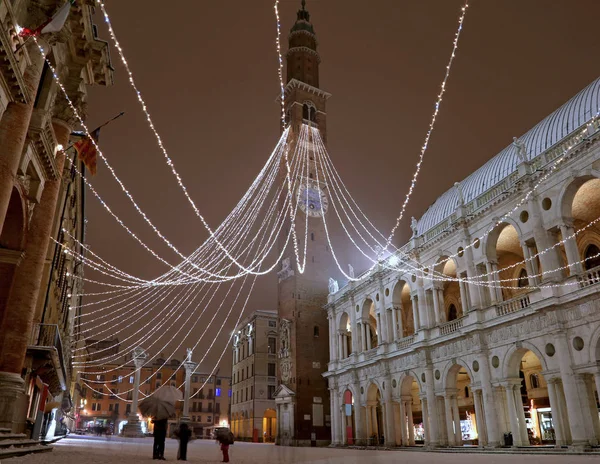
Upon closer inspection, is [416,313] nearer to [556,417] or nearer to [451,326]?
[451,326]

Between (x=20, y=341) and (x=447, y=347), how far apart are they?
22.0 meters

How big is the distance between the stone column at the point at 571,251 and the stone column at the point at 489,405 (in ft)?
21.3

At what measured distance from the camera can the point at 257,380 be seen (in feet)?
176

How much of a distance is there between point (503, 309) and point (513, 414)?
195 inches

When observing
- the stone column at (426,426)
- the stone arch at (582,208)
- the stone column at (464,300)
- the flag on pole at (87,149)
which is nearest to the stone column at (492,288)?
the stone column at (464,300)

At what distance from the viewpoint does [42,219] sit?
14172 mm

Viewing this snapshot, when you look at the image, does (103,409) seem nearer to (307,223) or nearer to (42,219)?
(307,223)

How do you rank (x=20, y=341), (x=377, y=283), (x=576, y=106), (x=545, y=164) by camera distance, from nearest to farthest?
(x=20, y=341)
(x=545, y=164)
(x=576, y=106)
(x=377, y=283)

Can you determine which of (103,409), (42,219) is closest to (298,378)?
(42,219)

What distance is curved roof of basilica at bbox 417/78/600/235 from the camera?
22.9m

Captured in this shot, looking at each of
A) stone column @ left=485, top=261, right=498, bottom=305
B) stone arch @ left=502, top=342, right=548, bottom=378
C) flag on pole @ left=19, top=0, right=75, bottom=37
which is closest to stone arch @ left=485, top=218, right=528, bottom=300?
stone column @ left=485, top=261, right=498, bottom=305

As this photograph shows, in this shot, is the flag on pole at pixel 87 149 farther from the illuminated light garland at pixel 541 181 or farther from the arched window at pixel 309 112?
the arched window at pixel 309 112

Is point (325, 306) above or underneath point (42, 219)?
above

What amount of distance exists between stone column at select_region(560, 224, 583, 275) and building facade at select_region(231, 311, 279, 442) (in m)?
34.0
